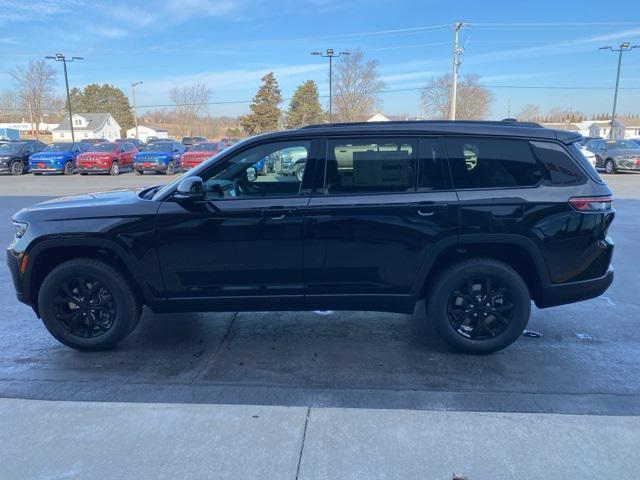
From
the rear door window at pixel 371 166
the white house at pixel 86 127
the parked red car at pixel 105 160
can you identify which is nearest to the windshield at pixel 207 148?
the parked red car at pixel 105 160

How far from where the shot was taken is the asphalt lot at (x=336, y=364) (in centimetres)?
337

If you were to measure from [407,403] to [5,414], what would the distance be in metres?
2.62

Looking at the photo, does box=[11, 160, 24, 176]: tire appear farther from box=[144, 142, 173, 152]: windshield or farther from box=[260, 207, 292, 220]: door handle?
box=[260, 207, 292, 220]: door handle

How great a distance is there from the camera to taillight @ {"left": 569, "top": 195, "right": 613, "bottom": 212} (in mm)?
3758

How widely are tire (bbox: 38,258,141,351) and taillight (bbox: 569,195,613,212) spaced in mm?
3584

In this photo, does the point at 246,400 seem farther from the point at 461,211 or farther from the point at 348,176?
the point at 461,211

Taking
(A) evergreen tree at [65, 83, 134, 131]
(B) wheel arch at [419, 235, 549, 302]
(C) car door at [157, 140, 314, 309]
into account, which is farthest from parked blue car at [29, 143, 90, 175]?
(A) evergreen tree at [65, 83, 134, 131]

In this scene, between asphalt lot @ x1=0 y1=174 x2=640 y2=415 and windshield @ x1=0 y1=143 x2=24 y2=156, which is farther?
windshield @ x1=0 y1=143 x2=24 y2=156

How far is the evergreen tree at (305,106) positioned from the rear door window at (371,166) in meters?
70.5

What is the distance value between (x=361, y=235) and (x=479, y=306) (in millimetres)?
1133

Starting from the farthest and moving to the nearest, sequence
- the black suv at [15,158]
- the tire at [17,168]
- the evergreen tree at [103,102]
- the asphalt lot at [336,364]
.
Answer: the evergreen tree at [103,102] → the tire at [17,168] → the black suv at [15,158] → the asphalt lot at [336,364]

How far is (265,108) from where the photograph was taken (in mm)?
69750

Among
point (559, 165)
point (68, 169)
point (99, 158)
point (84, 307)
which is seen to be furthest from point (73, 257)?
point (68, 169)

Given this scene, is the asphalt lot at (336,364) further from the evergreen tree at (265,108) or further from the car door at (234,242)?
the evergreen tree at (265,108)
